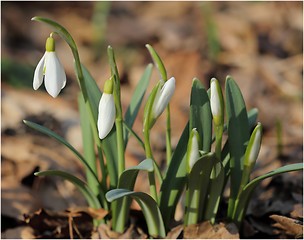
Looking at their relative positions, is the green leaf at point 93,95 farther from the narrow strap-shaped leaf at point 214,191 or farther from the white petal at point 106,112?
the narrow strap-shaped leaf at point 214,191

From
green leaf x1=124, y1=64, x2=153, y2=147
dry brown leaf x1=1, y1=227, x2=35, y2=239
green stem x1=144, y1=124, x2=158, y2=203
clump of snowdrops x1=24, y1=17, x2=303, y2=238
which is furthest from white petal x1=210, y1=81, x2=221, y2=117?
dry brown leaf x1=1, y1=227, x2=35, y2=239

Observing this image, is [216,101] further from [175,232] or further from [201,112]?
[175,232]

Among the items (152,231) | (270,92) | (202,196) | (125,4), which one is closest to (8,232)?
(152,231)

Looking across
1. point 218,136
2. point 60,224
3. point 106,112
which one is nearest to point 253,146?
point 218,136

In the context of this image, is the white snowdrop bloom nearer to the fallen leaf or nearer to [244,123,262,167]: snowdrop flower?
[244,123,262,167]: snowdrop flower

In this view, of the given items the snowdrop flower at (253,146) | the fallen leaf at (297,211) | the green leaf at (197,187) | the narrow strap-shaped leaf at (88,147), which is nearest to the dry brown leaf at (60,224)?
the narrow strap-shaped leaf at (88,147)
